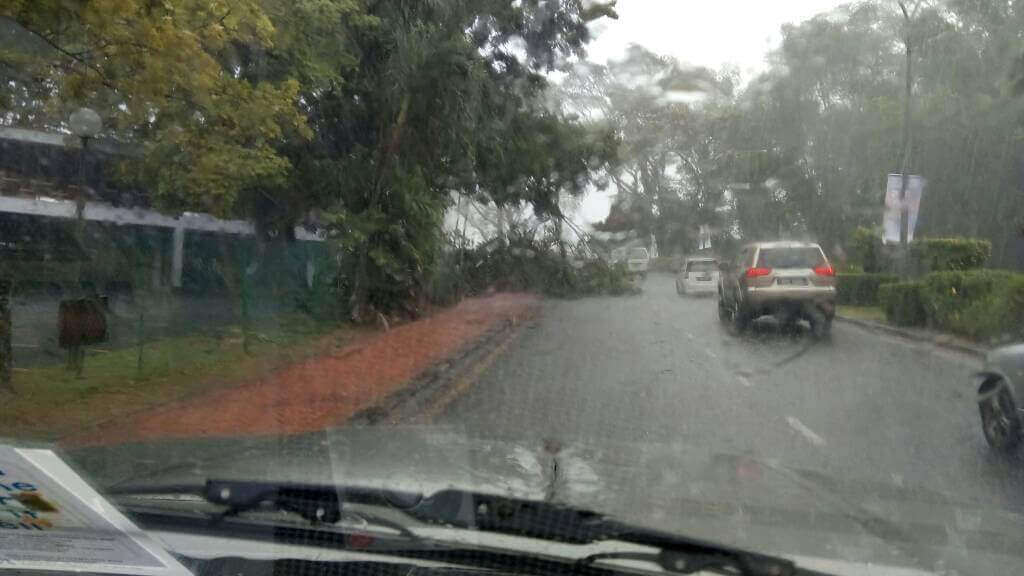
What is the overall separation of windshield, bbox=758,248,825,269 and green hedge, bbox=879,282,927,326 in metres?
2.94

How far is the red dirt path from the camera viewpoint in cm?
1005

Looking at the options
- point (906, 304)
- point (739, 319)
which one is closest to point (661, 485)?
point (739, 319)

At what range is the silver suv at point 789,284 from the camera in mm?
20203

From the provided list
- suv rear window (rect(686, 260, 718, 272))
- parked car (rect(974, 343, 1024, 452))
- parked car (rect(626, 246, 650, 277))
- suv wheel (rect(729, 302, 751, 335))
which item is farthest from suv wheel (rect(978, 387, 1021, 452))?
parked car (rect(626, 246, 650, 277))

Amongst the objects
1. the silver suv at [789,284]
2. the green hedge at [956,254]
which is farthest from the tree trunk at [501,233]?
the green hedge at [956,254]

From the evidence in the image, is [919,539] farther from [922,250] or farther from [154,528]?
[922,250]

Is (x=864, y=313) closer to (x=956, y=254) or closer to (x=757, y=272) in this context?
(x=956, y=254)

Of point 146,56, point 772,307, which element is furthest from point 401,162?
point 146,56

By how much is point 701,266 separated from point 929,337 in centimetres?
1390

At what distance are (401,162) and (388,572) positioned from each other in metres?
16.7

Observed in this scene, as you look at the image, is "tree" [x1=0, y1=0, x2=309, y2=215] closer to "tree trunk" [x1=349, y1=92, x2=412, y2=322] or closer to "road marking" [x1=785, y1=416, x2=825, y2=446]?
"tree trunk" [x1=349, y1=92, x2=412, y2=322]

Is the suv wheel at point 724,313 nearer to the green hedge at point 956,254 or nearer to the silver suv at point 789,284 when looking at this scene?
the silver suv at point 789,284

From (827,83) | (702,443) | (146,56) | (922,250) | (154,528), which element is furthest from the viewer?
(827,83)

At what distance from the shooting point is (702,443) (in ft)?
30.4
